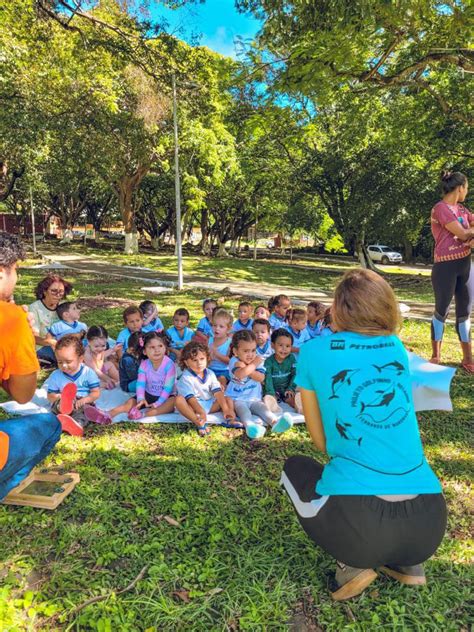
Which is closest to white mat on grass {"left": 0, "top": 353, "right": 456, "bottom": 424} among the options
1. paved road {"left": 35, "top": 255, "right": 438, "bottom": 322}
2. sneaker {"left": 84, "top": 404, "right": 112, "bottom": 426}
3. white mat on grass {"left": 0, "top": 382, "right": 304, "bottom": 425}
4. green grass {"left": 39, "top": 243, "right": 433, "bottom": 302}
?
white mat on grass {"left": 0, "top": 382, "right": 304, "bottom": 425}

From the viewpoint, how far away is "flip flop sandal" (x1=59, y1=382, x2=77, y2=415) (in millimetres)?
3504

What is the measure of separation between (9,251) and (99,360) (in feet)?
8.60

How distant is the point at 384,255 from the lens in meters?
28.8

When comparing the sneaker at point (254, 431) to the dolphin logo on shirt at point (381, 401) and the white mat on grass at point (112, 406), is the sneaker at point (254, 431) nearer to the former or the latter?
the white mat on grass at point (112, 406)

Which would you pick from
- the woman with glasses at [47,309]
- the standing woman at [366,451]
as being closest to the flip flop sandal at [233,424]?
the standing woman at [366,451]

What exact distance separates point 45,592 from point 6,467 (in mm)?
644

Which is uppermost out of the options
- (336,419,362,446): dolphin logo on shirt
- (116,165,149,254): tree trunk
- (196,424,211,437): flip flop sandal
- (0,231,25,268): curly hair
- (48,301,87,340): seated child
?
(116,165,149,254): tree trunk

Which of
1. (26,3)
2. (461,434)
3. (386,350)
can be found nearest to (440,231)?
(461,434)

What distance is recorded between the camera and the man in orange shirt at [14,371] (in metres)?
2.20

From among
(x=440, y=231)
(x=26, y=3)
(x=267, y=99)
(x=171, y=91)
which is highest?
(x=26, y=3)

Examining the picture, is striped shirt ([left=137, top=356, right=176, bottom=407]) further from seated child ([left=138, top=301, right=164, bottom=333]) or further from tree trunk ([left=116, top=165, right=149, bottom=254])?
tree trunk ([left=116, top=165, right=149, bottom=254])

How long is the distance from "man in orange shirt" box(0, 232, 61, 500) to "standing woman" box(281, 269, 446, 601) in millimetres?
1421

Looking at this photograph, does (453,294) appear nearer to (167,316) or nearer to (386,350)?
(386,350)

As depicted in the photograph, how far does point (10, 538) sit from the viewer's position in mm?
2338
